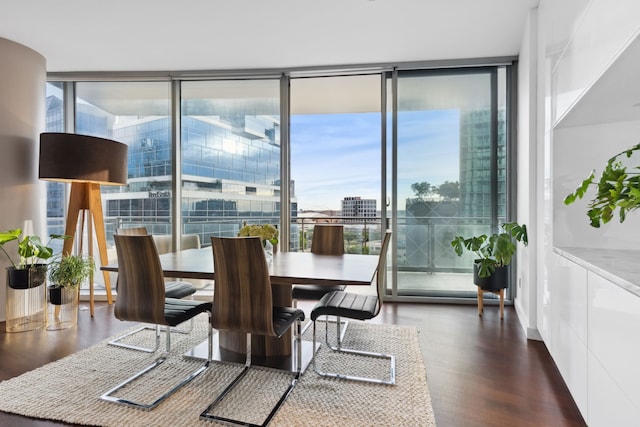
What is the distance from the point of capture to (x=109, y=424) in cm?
180

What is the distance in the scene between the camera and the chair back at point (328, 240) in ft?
10.9

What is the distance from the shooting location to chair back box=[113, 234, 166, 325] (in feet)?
6.94

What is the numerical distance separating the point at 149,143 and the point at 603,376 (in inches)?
183

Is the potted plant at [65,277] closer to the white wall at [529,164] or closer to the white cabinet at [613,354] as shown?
the white cabinet at [613,354]

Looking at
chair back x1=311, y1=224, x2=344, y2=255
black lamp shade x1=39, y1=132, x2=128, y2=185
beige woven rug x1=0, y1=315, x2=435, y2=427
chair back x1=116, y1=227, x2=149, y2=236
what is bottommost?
beige woven rug x1=0, y1=315, x2=435, y2=427

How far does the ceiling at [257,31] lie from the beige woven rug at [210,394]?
109 inches

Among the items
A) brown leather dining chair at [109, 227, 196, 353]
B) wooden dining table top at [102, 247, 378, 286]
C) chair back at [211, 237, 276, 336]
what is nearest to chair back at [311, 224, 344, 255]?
wooden dining table top at [102, 247, 378, 286]

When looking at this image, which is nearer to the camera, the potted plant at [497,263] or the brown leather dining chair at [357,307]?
the brown leather dining chair at [357,307]

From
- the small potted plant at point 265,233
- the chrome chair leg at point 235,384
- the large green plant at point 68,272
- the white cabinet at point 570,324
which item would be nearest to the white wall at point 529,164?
the white cabinet at point 570,324

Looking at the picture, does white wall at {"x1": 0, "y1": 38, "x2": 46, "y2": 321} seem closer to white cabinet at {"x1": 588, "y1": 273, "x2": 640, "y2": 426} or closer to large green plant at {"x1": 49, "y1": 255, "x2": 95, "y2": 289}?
large green plant at {"x1": 49, "y1": 255, "x2": 95, "y2": 289}

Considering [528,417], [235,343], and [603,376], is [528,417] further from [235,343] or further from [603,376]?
[235,343]

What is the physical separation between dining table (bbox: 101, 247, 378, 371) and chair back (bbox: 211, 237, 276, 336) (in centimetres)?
18

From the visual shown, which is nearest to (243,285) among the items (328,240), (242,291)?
(242,291)

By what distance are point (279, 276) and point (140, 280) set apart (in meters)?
0.85
